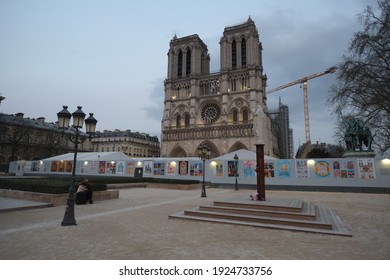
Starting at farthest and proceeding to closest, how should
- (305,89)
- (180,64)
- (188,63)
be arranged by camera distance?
(305,89)
(180,64)
(188,63)

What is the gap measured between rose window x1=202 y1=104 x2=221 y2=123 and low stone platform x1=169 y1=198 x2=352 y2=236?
44.5 meters

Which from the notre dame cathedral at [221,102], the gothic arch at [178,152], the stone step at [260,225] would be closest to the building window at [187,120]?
the notre dame cathedral at [221,102]

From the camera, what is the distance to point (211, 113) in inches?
2098

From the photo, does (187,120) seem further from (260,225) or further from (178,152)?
(260,225)

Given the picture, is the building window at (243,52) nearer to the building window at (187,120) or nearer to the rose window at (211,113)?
the rose window at (211,113)

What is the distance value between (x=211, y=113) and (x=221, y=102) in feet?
12.6

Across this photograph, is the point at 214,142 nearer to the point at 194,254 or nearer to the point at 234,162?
the point at 234,162

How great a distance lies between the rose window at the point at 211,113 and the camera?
5252cm

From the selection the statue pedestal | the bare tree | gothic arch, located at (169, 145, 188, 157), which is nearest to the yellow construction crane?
gothic arch, located at (169, 145, 188, 157)

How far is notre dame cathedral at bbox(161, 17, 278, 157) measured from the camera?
47594mm

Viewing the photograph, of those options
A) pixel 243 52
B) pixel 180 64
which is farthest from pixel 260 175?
pixel 180 64

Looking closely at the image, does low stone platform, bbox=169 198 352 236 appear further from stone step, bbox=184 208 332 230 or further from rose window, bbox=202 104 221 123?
rose window, bbox=202 104 221 123

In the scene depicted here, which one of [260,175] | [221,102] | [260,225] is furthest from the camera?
[221,102]

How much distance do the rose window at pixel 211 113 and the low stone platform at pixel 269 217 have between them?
4448 cm
